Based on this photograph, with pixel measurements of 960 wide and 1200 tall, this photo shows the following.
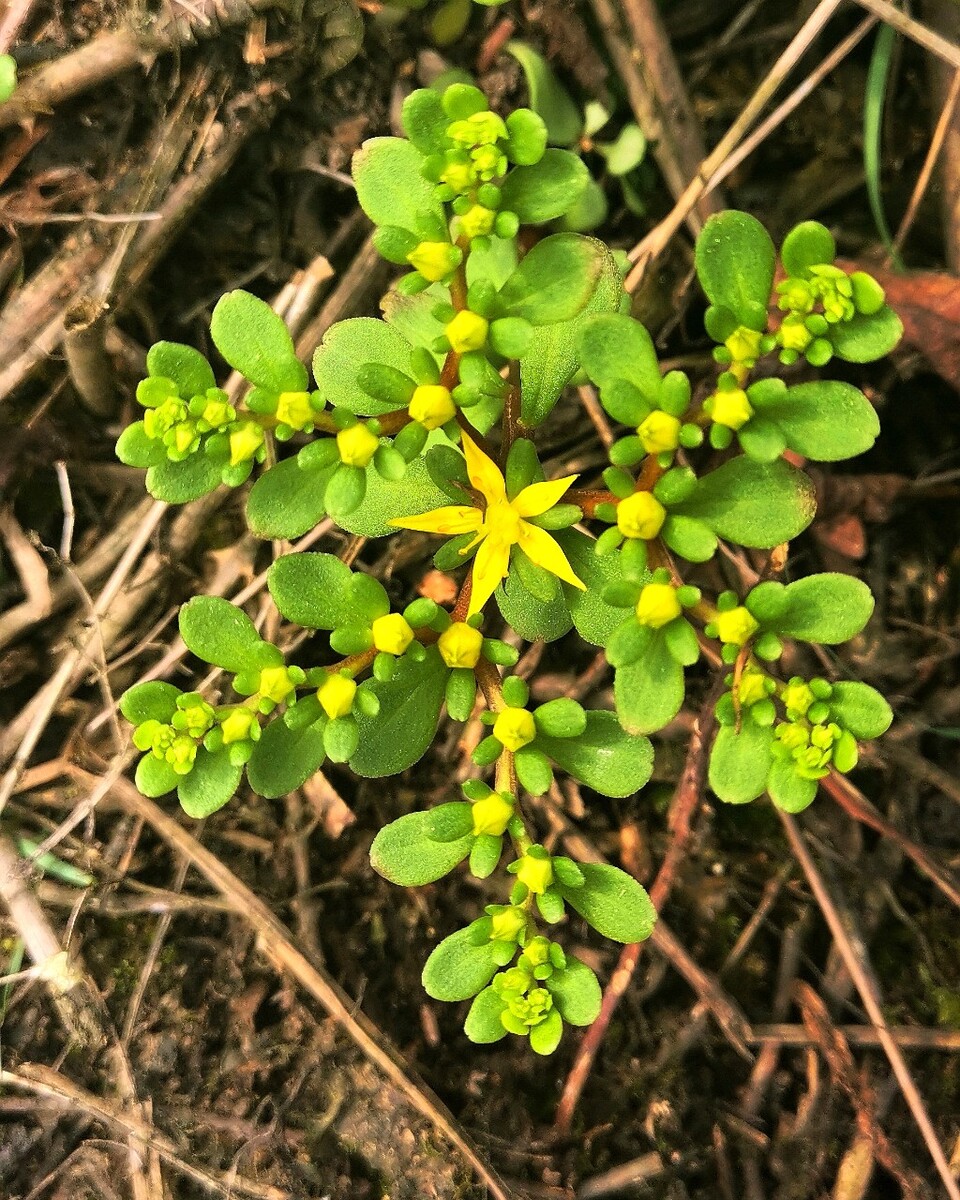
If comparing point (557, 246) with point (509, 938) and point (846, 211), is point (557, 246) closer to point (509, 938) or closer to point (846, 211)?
point (509, 938)

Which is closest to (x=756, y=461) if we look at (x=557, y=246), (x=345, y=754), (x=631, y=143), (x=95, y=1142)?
(x=557, y=246)

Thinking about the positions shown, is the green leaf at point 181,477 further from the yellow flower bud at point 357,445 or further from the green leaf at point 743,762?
the green leaf at point 743,762

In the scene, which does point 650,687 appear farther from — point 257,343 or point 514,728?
point 257,343

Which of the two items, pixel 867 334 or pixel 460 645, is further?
pixel 460 645

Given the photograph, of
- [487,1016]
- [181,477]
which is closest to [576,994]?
[487,1016]

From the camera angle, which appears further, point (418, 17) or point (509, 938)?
point (418, 17)

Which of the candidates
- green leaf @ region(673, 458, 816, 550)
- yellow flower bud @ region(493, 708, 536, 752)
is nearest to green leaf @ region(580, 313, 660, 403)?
green leaf @ region(673, 458, 816, 550)
